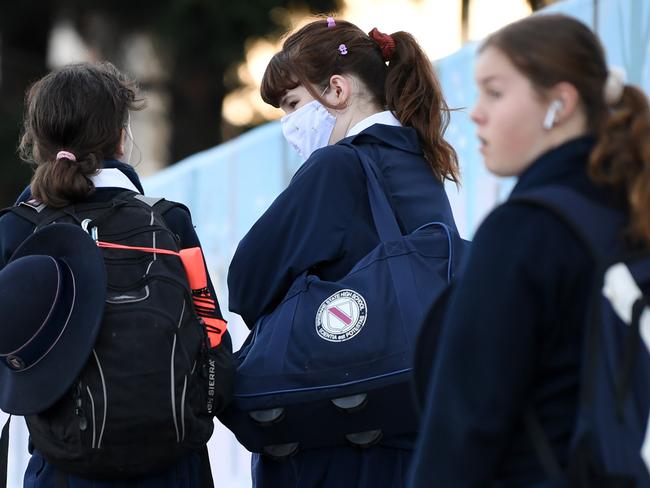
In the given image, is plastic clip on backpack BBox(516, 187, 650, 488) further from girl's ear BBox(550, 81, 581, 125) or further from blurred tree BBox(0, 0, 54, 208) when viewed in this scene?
blurred tree BBox(0, 0, 54, 208)

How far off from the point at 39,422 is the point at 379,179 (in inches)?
37.4

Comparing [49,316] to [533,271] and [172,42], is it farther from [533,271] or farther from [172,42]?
[172,42]

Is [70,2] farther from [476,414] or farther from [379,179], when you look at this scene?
[476,414]

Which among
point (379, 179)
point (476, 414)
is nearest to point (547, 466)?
point (476, 414)

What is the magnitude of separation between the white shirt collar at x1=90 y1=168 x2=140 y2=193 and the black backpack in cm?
13

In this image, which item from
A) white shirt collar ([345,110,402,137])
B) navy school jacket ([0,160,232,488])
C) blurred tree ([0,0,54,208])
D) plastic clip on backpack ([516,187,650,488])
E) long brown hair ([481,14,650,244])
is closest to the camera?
plastic clip on backpack ([516,187,650,488])

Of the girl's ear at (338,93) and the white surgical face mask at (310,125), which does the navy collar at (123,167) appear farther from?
the girl's ear at (338,93)

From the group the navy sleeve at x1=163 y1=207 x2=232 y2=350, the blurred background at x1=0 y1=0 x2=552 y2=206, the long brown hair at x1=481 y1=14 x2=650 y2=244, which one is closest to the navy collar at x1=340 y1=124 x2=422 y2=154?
the navy sleeve at x1=163 y1=207 x2=232 y2=350

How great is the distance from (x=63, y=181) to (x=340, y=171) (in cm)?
64

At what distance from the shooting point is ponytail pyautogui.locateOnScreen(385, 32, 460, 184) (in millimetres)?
2902

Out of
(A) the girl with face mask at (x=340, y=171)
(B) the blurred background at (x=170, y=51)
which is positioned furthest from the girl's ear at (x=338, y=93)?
(B) the blurred background at (x=170, y=51)

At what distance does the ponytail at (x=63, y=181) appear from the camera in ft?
8.71

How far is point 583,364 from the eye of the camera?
1.65m

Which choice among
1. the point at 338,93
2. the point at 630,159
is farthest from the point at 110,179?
the point at 630,159
